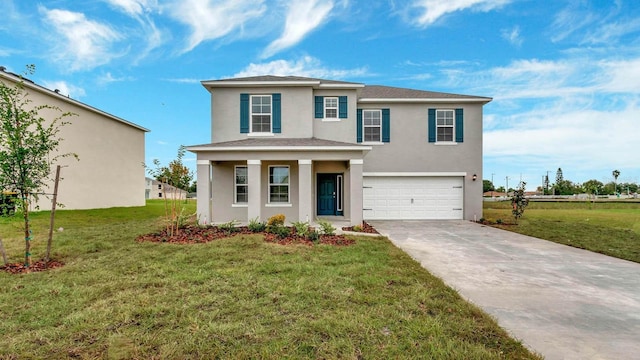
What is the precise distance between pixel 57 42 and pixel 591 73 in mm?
26620

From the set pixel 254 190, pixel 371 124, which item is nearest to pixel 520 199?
pixel 371 124

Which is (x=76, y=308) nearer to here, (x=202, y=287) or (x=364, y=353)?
(x=202, y=287)

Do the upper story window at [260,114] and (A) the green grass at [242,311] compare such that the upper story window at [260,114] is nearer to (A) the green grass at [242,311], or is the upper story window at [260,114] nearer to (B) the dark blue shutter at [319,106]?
(B) the dark blue shutter at [319,106]

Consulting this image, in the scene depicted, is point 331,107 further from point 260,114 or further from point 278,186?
point 278,186

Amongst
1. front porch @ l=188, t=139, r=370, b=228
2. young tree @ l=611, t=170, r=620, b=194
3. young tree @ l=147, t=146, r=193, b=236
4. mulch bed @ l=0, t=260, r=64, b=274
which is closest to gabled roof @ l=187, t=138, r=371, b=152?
front porch @ l=188, t=139, r=370, b=228

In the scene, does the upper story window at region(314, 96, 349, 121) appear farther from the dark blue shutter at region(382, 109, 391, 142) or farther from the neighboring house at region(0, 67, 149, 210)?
the neighboring house at region(0, 67, 149, 210)

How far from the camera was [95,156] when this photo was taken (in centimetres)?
1905

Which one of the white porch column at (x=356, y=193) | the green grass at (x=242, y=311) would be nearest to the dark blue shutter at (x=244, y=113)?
the white porch column at (x=356, y=193)

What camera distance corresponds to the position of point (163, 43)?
14875 millimetres

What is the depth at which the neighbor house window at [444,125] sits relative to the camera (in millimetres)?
14328

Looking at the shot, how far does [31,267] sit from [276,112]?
30.7 ft

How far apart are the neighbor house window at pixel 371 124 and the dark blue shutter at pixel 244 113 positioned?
5521 mm

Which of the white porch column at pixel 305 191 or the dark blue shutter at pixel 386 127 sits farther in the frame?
the dark blue shutter at pixel 386 127

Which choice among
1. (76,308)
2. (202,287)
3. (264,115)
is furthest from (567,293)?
(264,115)
